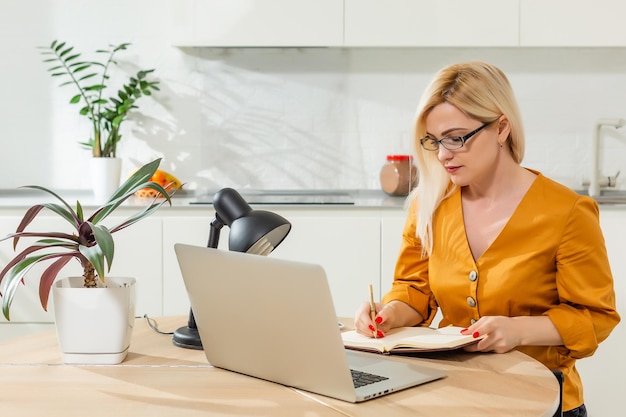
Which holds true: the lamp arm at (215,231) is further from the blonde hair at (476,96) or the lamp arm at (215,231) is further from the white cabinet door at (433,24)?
the white cabinet door at (433,24)

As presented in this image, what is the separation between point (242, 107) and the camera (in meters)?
4.08

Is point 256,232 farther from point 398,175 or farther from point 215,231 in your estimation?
point 398,175

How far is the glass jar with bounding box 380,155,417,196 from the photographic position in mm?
3867

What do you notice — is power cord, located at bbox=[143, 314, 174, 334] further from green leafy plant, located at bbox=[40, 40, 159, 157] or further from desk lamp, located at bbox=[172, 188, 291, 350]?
green leafy plant, located at bbox=[40, 40, 159, 157]

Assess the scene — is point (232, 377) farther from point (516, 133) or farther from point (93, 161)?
point (93, 161)

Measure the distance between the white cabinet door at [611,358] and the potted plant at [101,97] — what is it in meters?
2.08

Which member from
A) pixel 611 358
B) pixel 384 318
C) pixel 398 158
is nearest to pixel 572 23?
pixel 398 158

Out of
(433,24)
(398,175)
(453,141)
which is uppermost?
(433,24)

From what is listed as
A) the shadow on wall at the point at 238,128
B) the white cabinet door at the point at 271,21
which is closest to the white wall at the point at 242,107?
the shadow on wall at the point at 238,128

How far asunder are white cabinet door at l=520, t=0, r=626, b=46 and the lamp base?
7.82 feet

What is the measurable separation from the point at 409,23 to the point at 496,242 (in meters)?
1.91

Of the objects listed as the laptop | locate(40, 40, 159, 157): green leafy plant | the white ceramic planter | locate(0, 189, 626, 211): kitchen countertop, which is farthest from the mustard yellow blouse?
locate(40, 40, 159, 157): green leafy plant

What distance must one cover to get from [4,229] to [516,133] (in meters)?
2.26

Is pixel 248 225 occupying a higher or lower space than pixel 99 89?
lower
